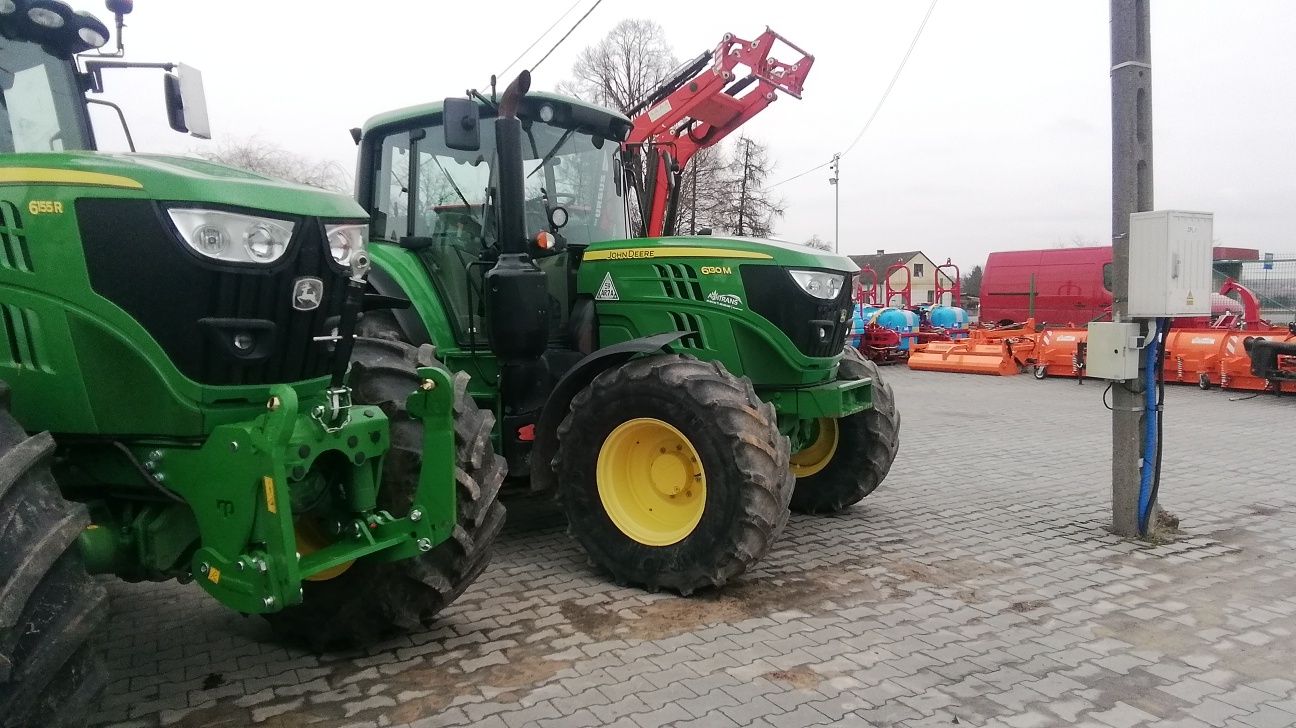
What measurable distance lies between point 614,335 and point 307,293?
2.67m

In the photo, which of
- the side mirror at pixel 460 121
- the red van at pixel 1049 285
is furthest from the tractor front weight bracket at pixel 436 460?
the red van at pixel 1049 285

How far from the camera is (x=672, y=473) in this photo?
15.1ft

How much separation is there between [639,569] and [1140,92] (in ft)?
13.7

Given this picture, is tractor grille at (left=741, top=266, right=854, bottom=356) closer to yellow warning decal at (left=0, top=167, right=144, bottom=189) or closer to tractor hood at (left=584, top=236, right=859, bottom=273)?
tractor hood at (left=584, top=236, right=859, bottom=273)

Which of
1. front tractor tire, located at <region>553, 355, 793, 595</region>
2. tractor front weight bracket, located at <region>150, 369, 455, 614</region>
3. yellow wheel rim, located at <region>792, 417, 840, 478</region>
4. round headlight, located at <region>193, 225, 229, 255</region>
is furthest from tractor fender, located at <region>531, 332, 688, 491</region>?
round headlight, located at <region>193, 225, 229, 255</region>

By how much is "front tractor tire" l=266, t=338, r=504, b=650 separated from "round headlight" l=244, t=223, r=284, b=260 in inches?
31.6

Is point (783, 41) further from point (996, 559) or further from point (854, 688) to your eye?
point (854, 688)

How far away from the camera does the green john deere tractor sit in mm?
4352

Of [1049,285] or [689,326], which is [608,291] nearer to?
[689,326]

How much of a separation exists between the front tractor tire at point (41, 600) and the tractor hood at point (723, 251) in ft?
10.8

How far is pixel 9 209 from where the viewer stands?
2.54 meters

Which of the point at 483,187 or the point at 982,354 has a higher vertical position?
the point at 483,187

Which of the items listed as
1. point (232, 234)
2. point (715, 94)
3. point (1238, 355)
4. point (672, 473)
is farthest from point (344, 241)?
point (1238, 355)

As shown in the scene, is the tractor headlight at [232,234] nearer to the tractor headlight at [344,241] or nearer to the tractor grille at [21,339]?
the tractor headlight at [344,241]
